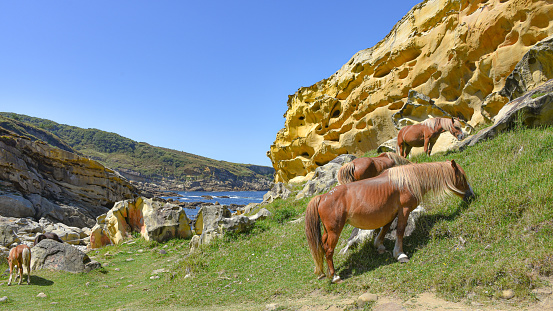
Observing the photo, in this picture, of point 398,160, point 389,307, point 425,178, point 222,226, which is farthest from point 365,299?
point 222,226

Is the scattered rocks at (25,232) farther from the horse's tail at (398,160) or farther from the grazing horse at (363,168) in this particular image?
the horse's tail at (398,160)

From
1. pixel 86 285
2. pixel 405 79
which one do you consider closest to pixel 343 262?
pixel 86 285

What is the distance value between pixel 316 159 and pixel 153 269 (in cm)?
2628

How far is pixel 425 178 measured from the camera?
6750mm

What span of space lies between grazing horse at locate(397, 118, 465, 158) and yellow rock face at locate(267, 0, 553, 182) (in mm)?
5502

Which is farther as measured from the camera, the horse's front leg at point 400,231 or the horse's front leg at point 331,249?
the horse's front leg at point 331,249

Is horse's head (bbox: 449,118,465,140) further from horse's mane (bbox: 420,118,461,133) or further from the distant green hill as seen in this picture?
the distant green hill

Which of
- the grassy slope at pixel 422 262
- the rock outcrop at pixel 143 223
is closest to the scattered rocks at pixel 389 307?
the grassy slope at pixel 422 262

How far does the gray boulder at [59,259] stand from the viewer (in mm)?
13891

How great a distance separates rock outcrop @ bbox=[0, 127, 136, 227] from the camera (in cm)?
3388

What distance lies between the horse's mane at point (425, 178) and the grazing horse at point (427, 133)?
21.9ft

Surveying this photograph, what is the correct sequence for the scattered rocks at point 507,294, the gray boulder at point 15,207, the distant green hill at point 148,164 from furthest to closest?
1. the distant green hill at point 148,164
2. the gray boulder at point 15,207
3. the scattered rocks at point 507,294

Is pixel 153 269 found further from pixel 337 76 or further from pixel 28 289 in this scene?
pixel 337 76

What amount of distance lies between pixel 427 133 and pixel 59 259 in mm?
17304
